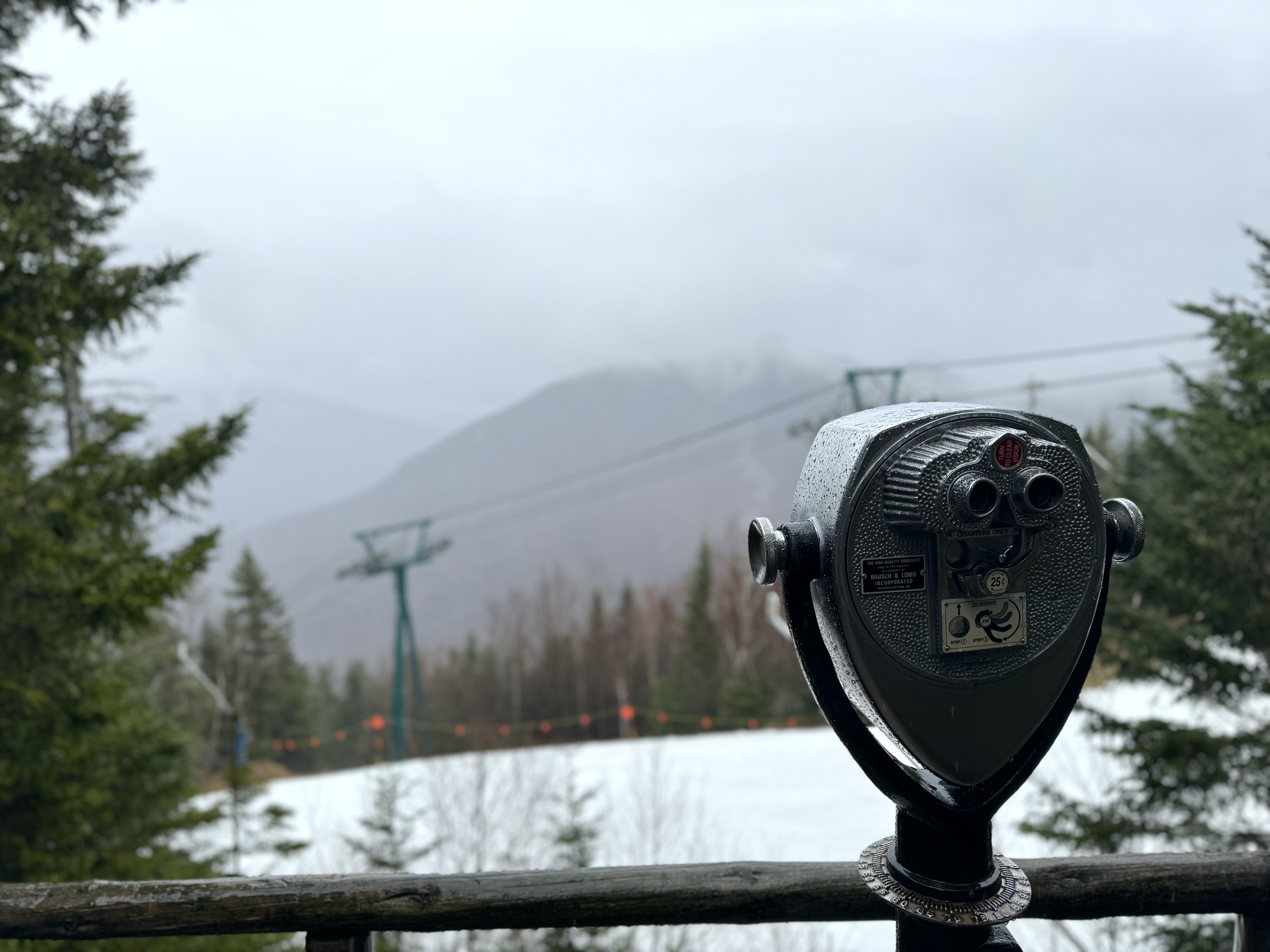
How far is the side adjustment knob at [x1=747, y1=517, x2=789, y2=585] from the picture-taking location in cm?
113

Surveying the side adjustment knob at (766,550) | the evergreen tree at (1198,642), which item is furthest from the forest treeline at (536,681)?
the side adjustment knob at (766,550)

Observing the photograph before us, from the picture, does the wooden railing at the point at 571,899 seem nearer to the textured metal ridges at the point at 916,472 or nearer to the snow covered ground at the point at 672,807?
the textured metal ridges at the point at 916,472

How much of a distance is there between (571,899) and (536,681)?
119 ft

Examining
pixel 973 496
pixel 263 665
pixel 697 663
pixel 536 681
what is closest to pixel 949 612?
pixel 973 496

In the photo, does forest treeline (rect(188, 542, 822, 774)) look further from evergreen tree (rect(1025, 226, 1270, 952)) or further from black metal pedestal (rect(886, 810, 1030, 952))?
black metal pedestal (rect(886, 810, 1030, 952))

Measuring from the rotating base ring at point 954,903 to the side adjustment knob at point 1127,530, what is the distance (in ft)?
1.42

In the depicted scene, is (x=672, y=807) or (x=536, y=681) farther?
(x=536, y=681)

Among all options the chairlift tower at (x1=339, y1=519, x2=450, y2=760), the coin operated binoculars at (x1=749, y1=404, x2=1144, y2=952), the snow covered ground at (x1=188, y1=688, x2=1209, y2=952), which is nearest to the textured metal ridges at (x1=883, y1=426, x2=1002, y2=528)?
the coin operated binoculars at (x1=749, y1=404, x2=1144, y2=952)

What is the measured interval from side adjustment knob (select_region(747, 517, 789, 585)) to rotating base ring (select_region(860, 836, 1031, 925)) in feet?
1.30

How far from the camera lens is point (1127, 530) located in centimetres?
121

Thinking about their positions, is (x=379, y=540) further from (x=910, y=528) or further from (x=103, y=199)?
(x=910, y=528)

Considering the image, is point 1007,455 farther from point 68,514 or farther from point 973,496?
point 68,514

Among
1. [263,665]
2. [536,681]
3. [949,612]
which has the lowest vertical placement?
[536,681]

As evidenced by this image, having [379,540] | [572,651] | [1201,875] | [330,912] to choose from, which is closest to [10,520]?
[330,912]
